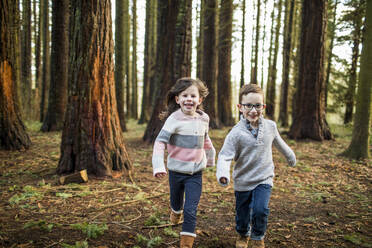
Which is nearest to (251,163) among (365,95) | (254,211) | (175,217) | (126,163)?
(254,211)

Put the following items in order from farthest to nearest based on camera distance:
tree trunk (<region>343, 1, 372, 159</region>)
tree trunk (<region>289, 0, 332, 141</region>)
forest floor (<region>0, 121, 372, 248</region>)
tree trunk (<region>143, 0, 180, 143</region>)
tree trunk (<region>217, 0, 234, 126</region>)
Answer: tree trunk (<region>217, 0, 234, 126</region>) < tree trunk (<region>289, 0, 332, 141</region>) < tree trunk (<region>143, 0, 180, 143</region>) < tree trunk (<region>343, 1, 372, 159</region>) < forest floor (<region>0, 121, 372, 248</region>)

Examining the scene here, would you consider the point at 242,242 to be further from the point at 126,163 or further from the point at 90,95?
the point at 90,95

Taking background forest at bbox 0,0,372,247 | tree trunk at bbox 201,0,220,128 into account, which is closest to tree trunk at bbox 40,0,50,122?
background forest at bbox 0,0,372,247

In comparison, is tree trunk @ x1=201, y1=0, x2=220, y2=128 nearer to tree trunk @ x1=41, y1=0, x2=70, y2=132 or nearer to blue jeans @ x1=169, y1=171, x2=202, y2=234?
tree trunk @ x1=41, y1=0, x2=70, y2=132

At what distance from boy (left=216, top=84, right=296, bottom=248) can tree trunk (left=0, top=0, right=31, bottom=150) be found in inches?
261

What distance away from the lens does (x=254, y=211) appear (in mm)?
2898

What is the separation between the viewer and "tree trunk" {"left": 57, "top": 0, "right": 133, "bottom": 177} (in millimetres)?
5250

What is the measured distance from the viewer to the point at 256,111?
301 centimetres

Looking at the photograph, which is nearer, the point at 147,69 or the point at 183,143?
the point at 183,143

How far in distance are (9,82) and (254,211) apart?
7252mm

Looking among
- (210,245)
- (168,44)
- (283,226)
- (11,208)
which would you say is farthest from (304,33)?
(11,208)

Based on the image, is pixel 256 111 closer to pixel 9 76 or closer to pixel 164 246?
pixel 164 246

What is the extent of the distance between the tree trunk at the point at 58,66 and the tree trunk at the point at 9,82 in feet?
11.8

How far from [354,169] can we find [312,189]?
1972 millimetres
